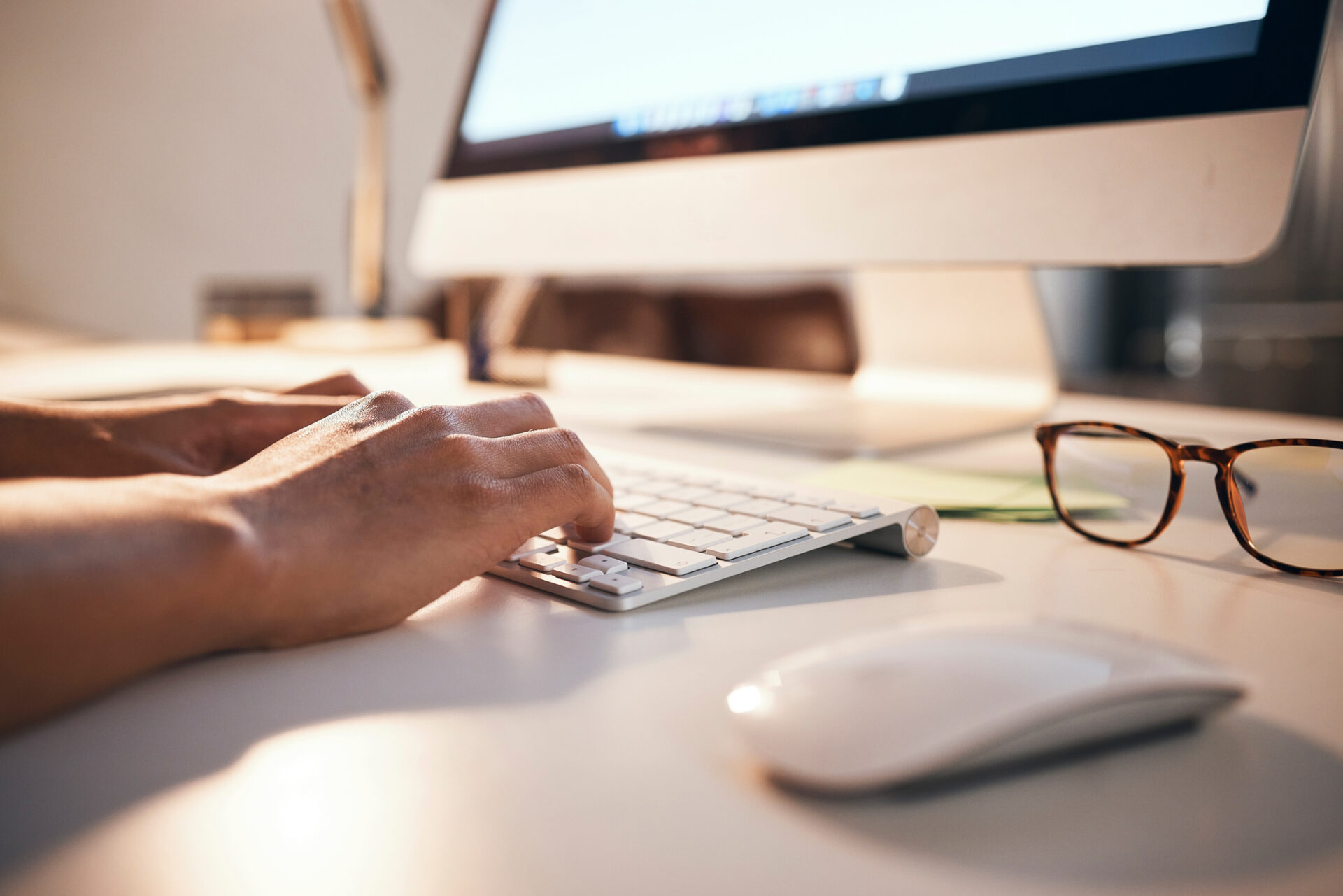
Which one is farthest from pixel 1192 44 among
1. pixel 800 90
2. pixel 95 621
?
pixel 95 621

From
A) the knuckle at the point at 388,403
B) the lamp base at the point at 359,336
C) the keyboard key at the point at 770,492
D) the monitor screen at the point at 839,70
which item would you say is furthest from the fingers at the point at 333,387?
the lamp base at the point at 359,336

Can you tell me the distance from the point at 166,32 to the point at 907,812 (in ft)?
9.02

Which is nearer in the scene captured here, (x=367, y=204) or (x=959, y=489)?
(x=959, y=489)

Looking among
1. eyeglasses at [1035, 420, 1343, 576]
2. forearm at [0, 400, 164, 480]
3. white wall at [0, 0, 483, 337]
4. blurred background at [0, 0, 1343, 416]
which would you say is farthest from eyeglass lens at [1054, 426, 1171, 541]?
white wall at [0, 0, 483, 337]

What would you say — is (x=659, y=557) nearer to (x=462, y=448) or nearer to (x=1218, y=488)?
(x=462, y=448)

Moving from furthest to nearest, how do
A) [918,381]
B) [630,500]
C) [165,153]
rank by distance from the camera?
[165,153] → [918,381] → [630,500]

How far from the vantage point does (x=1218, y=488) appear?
0.38 metres

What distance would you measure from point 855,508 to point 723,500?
6cm

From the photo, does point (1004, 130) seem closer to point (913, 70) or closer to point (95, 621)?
point (913, 70)

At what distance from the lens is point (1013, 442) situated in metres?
0.64

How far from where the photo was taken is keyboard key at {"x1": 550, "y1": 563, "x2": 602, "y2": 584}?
1.08 ft

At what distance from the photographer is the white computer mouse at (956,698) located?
184 mm

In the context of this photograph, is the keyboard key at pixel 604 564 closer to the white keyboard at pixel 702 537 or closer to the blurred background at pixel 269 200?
the white keyboard at pixel 702 537

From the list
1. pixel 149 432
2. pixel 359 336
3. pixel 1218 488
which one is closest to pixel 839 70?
pixel 1218 488
